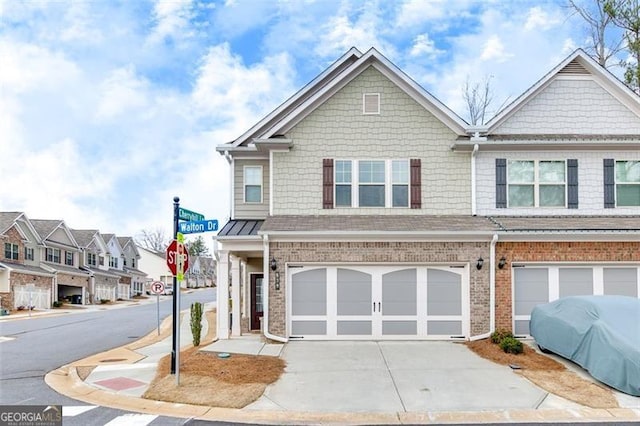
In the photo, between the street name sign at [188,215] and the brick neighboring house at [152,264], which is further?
the brick neighboring house at [152,264]

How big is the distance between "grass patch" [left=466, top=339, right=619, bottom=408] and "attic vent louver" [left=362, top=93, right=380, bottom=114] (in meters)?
7.32

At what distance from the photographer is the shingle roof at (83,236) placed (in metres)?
50.2

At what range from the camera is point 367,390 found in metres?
9.54

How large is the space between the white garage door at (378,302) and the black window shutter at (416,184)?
207cm

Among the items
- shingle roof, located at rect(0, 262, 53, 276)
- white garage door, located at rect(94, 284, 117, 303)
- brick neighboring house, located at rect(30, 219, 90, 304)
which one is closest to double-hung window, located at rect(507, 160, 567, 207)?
shingle roof, located at rect(0, 262, 53, 276)

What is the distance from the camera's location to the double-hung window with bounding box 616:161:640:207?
51.6 feet

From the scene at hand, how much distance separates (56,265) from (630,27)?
43.4 metres

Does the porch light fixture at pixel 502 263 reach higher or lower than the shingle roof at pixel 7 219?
lower

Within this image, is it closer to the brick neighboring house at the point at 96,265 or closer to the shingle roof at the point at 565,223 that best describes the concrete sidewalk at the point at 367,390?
the shingle roof at the point at 565,223

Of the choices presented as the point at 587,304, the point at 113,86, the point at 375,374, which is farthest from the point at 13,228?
the point at 587,304

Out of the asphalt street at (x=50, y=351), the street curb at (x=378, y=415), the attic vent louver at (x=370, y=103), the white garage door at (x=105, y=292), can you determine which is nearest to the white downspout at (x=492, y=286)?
the attic vent louver at (x=370, y=103)

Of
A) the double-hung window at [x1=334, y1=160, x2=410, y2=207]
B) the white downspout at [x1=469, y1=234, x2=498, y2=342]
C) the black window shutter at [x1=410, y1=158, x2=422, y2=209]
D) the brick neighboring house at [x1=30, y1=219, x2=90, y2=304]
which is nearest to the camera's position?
the white downspout at [x1=469, y1=234, x2=498, y2=342]

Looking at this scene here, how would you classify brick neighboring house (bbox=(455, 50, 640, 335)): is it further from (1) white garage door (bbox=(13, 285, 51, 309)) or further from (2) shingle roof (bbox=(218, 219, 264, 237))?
(1) white garage door (bbox=(13, 285, 51, 309))

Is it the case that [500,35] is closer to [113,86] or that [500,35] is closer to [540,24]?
[540,24]
